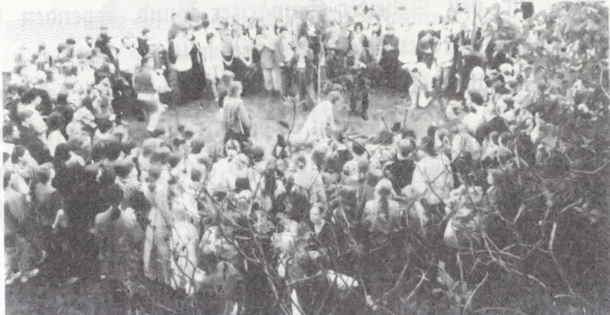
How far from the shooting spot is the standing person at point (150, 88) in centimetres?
649

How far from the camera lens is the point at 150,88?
6.54 metres

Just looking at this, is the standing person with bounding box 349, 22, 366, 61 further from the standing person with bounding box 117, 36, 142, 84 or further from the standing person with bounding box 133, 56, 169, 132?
the standing person with bounding box 117, 36, 142, 84

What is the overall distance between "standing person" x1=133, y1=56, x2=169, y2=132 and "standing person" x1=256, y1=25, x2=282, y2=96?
2.95 ft

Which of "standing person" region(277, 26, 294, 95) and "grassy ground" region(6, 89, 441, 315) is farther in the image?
"standing person" region(277, 26, 294, 95)

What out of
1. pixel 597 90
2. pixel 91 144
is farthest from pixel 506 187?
pixel 91 144

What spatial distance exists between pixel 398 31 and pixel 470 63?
71 centimetres

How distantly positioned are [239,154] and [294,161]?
1.60 feet

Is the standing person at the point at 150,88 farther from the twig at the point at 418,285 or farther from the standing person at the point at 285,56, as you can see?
the twig at the point at 418,285

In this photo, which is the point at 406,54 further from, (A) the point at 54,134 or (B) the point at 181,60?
(A) the point at 54,134

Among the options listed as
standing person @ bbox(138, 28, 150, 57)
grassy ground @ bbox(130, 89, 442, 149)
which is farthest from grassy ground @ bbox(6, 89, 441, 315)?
standing person @ bbox(138, 28, 150, 57)

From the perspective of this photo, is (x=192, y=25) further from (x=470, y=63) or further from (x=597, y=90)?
(x=597, y=90)

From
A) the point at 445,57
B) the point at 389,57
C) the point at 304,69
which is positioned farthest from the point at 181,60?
the point at 445,57

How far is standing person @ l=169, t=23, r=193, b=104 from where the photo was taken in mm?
6535

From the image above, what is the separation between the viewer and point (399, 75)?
21.6 feet
